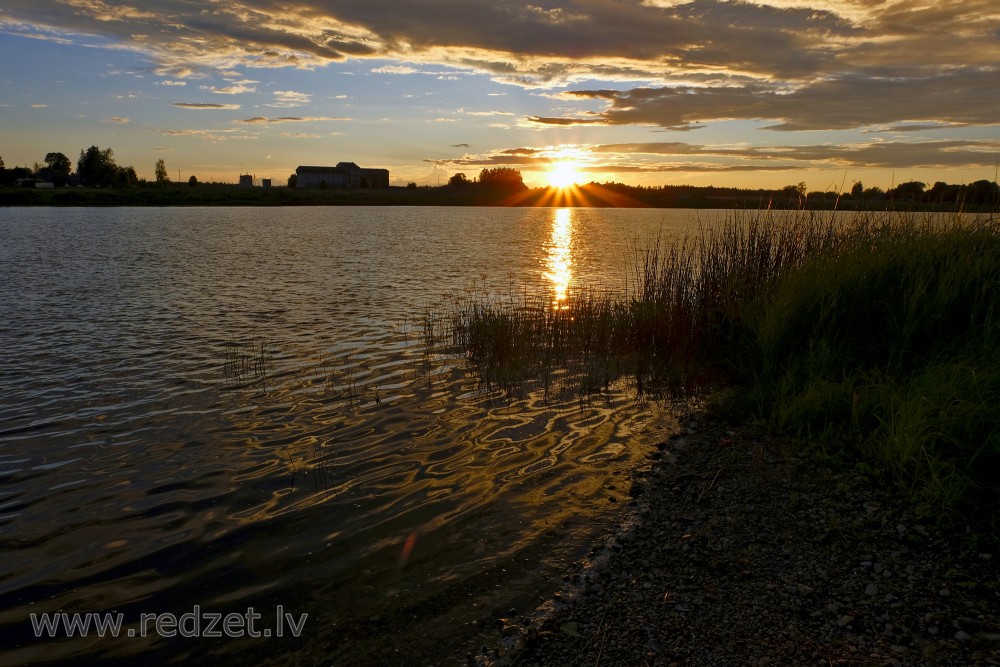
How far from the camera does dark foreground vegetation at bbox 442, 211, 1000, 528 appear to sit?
22.5 ft

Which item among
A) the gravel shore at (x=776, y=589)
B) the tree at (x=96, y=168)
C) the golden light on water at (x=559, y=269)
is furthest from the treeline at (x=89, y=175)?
the gravel shore at (x=776, y=589)

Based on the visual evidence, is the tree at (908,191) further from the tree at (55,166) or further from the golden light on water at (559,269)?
the tree at (55,166)

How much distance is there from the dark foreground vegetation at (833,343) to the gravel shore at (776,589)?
1.97 ft

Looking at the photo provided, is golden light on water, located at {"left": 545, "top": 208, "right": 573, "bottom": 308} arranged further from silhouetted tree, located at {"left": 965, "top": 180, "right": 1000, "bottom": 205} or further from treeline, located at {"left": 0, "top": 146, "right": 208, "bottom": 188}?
treeline, located at {"left": 0, "top": 146, "right": 208, "bottom": 188}

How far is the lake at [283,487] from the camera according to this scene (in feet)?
18.5

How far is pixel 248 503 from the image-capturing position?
7.71 metres

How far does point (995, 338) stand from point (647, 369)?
616 centimetres

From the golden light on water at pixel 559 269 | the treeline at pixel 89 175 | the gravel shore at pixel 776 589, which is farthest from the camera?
the treeline at pixel 89 175

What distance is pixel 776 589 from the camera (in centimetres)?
538

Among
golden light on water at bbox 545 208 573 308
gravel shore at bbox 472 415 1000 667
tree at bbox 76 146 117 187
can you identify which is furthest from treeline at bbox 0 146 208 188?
gravel shore at bbox 472 415 1000 667

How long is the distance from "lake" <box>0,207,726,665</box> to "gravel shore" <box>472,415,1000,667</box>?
2.09 feet

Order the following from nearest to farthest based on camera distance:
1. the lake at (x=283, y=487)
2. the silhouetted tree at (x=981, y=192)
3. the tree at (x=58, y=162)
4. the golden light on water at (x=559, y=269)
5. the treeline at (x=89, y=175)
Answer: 1. the lake at (x=283, y=487)
2. the silhouetted tree at (x=981, y=192)
3. the golden light on water at (x=559, y=269)
4. the treeline at (x=89, y=175)
5. the tree at (x=58, y=162)

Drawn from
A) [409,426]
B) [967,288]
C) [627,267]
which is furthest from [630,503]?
[627,267]

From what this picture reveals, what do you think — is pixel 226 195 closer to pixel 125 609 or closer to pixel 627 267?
pixel 627 267
